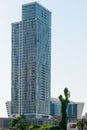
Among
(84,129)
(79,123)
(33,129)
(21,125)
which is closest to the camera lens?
(21,125)

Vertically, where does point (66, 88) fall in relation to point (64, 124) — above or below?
above

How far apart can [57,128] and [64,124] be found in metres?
4.58

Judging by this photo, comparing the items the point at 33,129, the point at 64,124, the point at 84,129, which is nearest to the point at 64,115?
the point at 64,124

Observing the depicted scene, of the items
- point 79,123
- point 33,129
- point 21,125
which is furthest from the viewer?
point 79,123

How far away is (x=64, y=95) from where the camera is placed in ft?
488

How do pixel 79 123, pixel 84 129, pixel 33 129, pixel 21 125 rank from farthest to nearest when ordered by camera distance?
pixel 84 129, pixel 79 123, pixel 33 129, pixel 21 125

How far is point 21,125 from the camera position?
14250cm

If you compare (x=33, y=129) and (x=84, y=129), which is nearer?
(x=33, y=129)

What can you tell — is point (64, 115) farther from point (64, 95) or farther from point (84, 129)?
point (84, 129)

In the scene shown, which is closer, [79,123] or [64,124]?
[64,124]

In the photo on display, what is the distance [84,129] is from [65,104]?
32.1 meters

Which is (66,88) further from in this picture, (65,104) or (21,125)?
(21,125)

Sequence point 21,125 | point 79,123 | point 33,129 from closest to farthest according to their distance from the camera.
A: point 21,125 → point 33,129 → point 79,123

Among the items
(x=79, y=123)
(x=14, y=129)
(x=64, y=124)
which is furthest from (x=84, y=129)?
(x=14, y=129)
